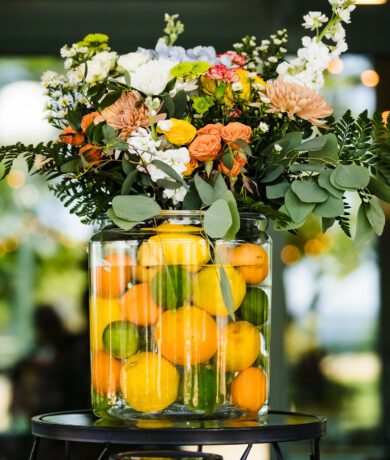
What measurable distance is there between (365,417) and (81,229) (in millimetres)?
1502

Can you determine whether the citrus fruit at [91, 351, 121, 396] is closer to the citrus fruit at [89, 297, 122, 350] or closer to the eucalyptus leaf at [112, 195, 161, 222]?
the citrus fruit at [89, 297, 122, 350]

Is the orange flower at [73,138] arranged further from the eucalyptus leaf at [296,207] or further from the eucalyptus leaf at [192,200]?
the eucalyptus leaf at [296,207]

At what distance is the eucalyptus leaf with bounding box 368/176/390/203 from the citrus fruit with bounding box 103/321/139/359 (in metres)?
0.34

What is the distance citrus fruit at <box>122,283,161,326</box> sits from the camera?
103cm

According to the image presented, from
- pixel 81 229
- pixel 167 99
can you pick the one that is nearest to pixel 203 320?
pixel 167 99

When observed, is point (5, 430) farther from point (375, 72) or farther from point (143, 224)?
point (143, 224)

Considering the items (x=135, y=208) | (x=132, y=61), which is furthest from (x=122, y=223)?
(x=132, y=61)

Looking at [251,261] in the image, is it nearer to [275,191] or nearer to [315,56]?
[275,191]

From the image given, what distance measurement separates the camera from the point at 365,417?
3.84 meters

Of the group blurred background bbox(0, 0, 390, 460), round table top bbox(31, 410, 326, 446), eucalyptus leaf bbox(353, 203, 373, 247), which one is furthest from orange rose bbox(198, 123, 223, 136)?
blurred background bbox(0, 0, 390, 460)

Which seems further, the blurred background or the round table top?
the blurred background

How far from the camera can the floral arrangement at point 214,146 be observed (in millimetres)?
1049

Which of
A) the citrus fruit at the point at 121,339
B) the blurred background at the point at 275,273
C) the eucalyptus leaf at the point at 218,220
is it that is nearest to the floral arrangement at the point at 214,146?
the eucalyptus leaf at the point at 218,220

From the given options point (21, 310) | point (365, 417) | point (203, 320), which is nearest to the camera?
point (203, 320)
